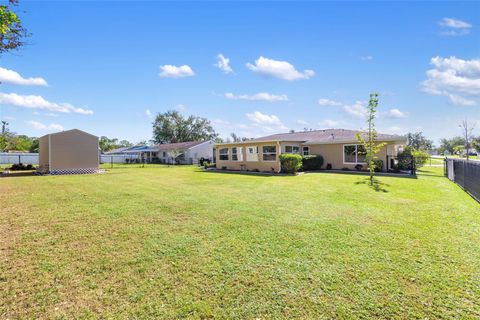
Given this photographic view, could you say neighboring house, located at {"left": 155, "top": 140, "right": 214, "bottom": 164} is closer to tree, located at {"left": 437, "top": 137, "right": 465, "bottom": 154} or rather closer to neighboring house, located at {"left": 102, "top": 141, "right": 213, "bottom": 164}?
neighboring house, located at {"left": 102, "top": 141, "right": 213, "bottom": 164}

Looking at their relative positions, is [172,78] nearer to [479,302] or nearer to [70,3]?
[70,3]

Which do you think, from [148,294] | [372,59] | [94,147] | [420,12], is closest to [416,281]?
[148,294]

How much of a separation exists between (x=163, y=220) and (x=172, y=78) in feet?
69.4

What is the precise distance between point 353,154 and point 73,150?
2492 centimetres

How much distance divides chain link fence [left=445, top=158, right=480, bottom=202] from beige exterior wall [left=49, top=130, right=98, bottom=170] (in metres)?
27.1

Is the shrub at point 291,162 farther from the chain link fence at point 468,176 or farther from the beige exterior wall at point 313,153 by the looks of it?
the chain link fence at point 468,176

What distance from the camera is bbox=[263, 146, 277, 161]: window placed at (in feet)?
67.1

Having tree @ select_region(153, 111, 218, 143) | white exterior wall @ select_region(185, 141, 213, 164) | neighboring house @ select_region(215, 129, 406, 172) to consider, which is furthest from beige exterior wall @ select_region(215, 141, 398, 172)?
tree @ select_region(153, 111, 218, 143)

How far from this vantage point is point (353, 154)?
19859 mm

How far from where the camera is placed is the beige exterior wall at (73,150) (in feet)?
73.7

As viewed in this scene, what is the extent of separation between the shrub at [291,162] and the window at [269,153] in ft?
5.00

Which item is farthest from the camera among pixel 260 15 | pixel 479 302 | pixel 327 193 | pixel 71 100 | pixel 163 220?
pixel 71 100

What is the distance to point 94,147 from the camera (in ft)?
79.8

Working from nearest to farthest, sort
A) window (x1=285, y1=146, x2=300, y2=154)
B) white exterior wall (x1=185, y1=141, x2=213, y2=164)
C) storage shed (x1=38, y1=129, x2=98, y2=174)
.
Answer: window (x1=285, y1=146, x2=300, y2=154) < storage shed (x1=38, y1=129, x2=98, y2=174) < white exterior wall (x1=185, y1=141, x2=213, y2=164)
